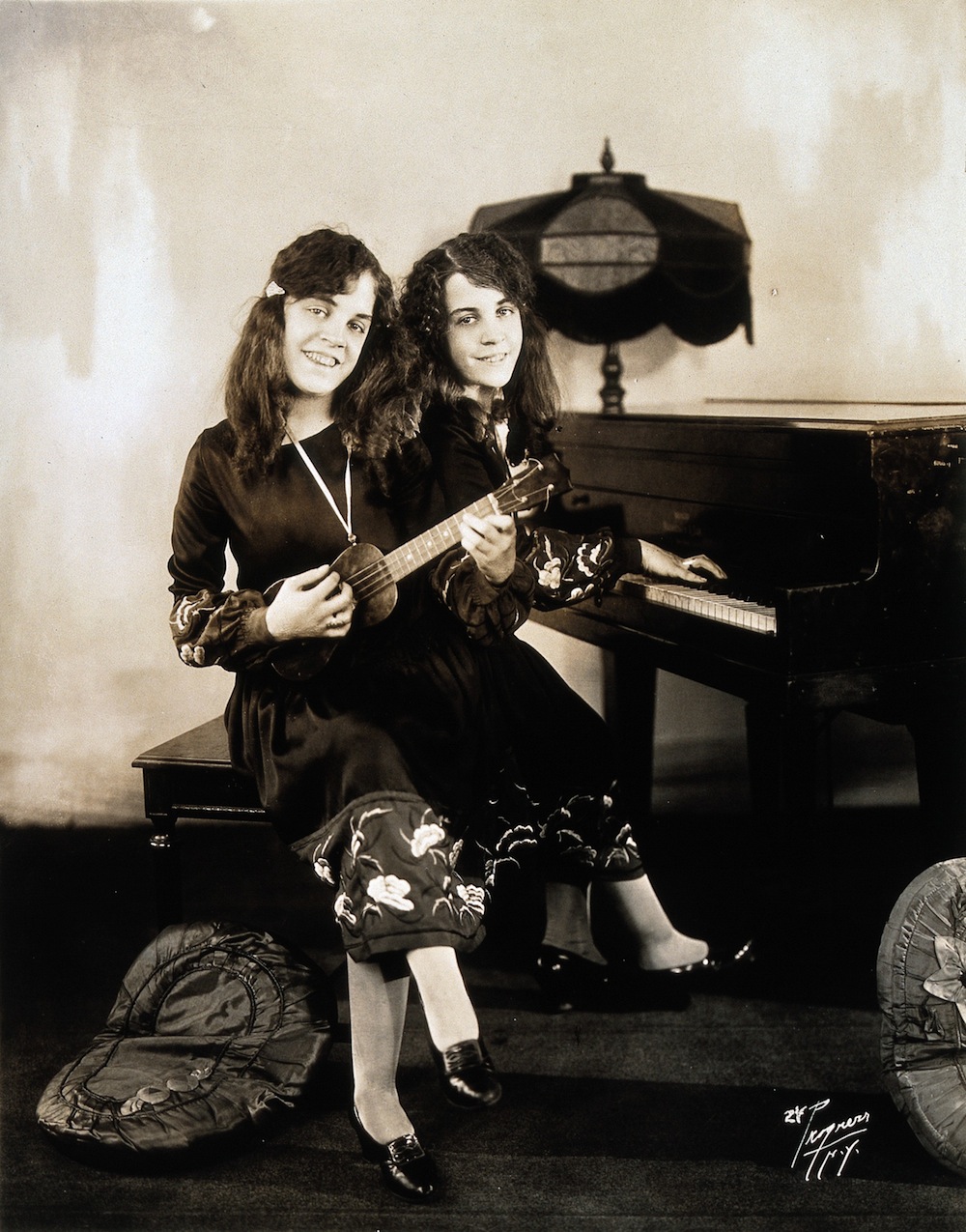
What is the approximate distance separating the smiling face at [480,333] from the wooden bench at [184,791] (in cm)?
84

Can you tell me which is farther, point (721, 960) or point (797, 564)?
point (721, 960)

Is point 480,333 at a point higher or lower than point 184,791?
higher

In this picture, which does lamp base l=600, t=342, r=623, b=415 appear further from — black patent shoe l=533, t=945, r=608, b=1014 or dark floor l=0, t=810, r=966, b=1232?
black patent shoe l=533, t=945, r=608, b=1014

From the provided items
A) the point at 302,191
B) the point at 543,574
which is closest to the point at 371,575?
the point at 543,574

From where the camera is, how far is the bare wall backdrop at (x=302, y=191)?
7.18ft

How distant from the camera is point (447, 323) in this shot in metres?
2.17

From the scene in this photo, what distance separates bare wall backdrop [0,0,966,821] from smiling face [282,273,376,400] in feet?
0.29

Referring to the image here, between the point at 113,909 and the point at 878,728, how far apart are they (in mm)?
1736

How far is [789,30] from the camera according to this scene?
7.42 feet

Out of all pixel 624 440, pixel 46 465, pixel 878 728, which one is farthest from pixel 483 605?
pixel 878 728

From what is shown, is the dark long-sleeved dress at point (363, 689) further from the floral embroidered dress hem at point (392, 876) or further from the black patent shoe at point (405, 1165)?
the black patent shoe at point (405, 1165)

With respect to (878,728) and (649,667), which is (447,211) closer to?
(649,667)

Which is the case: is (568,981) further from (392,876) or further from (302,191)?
(302,191)

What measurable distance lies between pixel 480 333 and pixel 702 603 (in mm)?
645
